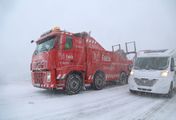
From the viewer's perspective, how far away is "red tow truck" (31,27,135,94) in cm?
955

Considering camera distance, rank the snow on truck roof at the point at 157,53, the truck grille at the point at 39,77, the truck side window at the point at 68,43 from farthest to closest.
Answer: the snow on truck roof at the point at 157,53 → the truck side window at the point at 68,43 → the truck grille at the point at 39,77

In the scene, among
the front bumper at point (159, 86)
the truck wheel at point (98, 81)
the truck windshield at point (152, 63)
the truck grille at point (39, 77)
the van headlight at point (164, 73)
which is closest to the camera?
the front bumper at point (159, 86)

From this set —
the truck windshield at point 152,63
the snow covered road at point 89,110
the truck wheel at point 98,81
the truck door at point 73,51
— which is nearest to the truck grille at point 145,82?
the truck windshield at point 152,63

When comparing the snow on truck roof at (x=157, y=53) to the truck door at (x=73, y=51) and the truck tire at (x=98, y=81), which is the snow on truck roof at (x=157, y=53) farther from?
the truck door at (x=73, y=51)

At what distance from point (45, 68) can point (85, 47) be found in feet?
8.08

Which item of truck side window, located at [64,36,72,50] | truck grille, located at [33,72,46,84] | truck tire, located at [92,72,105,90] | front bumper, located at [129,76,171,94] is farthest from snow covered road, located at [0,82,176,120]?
truck tire, located at [92,72,105,90]

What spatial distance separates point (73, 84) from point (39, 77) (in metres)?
1.67

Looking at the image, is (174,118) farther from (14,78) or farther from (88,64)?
(14,78)

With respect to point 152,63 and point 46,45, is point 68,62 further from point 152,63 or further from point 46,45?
point 152,63

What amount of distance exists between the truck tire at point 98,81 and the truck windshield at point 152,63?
2.22m

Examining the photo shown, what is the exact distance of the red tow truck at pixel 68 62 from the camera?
9555 millimetres

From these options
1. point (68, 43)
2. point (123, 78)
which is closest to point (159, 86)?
point (68, 43)

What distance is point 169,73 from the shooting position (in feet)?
30.8

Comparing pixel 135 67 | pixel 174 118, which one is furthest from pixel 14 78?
pixel 174 118
